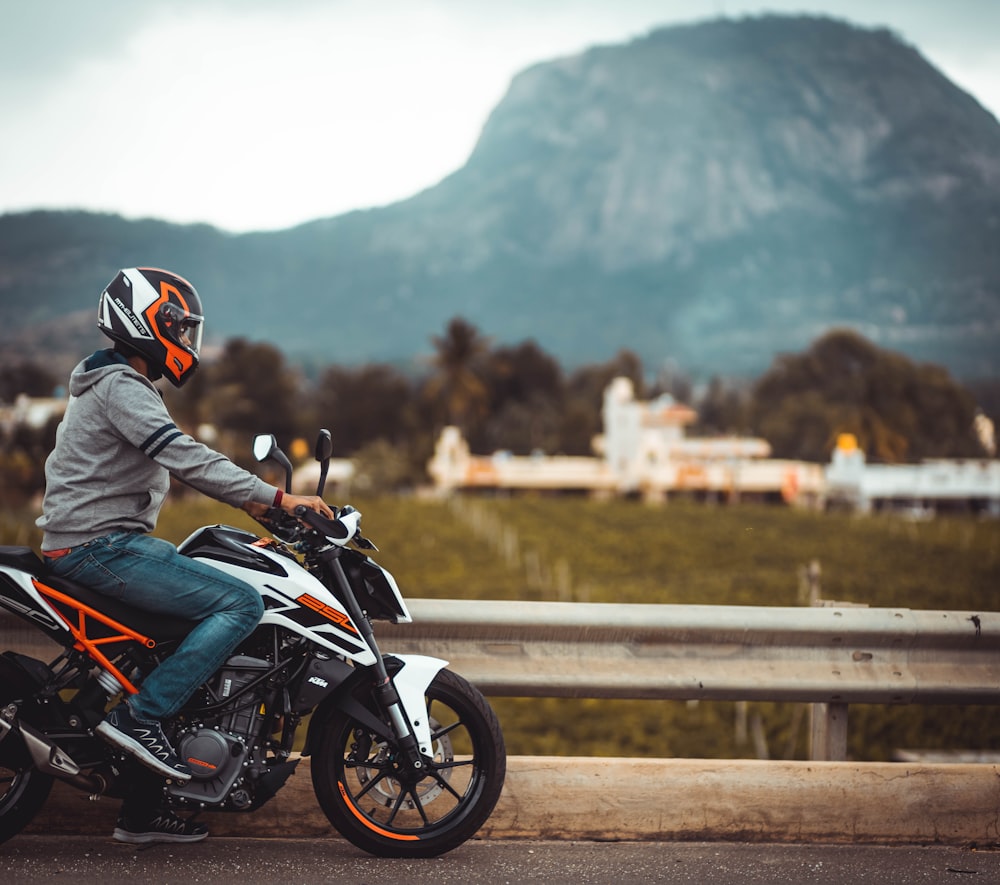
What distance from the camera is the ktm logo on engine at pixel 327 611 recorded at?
386 cm

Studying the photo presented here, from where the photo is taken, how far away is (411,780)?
3955 millimetres

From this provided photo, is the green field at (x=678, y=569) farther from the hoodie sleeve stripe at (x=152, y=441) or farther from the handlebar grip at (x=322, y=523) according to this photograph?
the hoodie sleeve stripe at (x=152, y=441)

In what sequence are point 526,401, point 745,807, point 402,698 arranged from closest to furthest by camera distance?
1. point 402,698
2. point 745,807
3. point 526,401

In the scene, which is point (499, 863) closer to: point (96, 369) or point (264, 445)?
point (264, 445)

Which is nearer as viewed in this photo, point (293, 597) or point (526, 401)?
point (293, 597)

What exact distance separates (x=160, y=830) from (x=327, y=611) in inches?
37.3

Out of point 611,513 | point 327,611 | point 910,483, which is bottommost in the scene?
point 611,513

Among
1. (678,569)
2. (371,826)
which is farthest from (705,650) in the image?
(678,569)

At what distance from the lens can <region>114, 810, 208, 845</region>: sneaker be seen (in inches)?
154

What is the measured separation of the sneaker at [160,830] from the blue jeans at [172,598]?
0.43 metres

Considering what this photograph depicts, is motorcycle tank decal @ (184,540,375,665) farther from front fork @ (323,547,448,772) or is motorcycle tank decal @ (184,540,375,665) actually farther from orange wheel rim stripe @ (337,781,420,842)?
orange wheel rim stripe @ (337,781,420,842)

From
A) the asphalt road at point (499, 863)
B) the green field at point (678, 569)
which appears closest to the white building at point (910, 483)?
the green field at point (678, 569)

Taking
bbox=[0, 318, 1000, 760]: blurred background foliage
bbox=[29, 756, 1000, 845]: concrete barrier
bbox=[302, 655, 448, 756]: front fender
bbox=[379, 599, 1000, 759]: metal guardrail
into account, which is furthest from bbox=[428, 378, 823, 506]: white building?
bbox=[302, 655, 448, 756]: front fender

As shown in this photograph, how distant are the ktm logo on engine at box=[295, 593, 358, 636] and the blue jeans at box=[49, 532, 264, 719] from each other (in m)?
0.14
